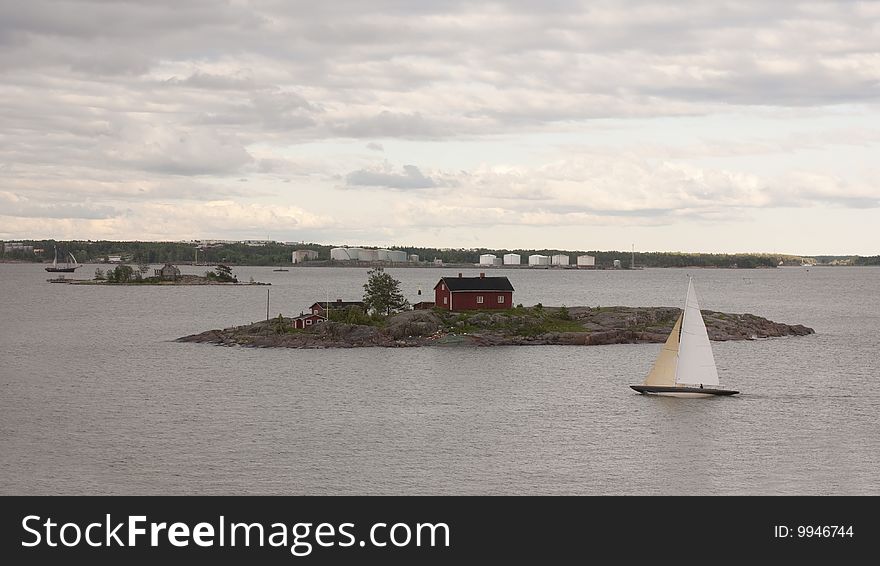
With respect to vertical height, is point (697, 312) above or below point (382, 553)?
above

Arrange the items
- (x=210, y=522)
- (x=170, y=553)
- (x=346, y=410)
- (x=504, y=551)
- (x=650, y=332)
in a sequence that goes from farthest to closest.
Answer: (x=650, y=332), (x=346, y=410), (x=210, y=522), (x=504, y=551), (x=170, y=553)

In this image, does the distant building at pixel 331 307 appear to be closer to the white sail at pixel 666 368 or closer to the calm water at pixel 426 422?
the calm water at pixel 426 422

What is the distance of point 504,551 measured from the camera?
33.7m

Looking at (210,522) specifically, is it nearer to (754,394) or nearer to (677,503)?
(677,503)

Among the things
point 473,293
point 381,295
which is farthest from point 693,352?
point 381,295

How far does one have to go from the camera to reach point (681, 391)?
6456cm

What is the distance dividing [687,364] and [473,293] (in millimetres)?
37453

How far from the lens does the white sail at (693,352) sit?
62719 millimetres

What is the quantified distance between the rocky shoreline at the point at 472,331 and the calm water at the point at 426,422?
8.77ft

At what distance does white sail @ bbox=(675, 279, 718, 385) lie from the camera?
62.7 meters

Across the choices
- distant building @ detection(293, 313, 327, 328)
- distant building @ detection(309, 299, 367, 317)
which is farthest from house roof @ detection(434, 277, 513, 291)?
distant building @ detection(293, 313, 327, 328)

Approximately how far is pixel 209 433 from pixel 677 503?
2503 centimetres

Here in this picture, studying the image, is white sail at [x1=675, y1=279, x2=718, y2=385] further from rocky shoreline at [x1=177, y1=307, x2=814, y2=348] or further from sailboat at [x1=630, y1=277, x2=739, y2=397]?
rocky shoreline at [x1=177, y1=307, x2=814, y2=348]

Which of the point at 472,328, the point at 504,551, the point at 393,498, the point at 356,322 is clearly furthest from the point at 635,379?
the point at 504,551
